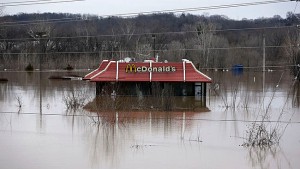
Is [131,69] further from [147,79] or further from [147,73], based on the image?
[147,79]

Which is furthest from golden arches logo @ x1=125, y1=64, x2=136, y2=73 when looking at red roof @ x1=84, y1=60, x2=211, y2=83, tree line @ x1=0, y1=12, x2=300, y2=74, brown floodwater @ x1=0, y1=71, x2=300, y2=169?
tree line @ x1=0, y1=12, x2=300, y2=74

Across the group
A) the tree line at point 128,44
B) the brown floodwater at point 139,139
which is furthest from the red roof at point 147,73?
the tree line at point 128,44

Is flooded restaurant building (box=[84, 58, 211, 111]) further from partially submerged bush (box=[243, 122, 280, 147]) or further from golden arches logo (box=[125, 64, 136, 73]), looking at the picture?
partially submerged bush (box=[243, 122, 280, 147])

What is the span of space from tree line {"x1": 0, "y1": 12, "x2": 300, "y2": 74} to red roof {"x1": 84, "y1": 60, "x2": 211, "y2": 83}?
15605 millimetres

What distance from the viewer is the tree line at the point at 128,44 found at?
45.4 metres

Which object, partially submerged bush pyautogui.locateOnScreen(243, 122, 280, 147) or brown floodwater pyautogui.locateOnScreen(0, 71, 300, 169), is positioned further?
partially submerged bush pyautogui.locateOnScreen(243, 122, 280, 147)

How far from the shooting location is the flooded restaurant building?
19.8 m

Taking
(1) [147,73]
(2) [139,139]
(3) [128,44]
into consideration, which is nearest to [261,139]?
(2) [139,139]

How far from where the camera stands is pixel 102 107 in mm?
15695

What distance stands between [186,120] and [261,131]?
331 centimetres

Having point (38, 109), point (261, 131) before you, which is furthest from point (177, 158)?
point (38, 109)

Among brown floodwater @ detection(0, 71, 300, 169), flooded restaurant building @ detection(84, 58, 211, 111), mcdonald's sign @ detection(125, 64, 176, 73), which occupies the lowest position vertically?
brown floodwater @ detection(0, 71, 300, 169)

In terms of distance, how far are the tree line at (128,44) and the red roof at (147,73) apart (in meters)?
15.6

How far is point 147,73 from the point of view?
66.2ft
